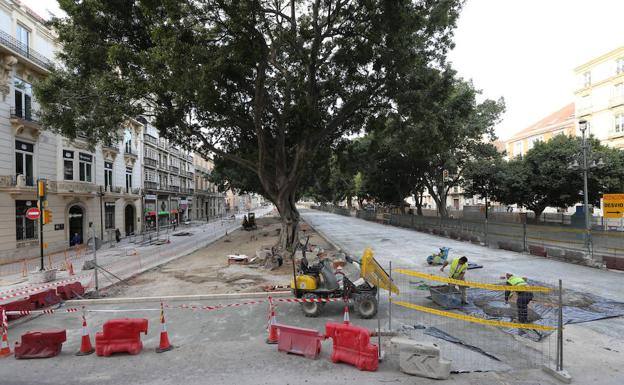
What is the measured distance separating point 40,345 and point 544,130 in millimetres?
57321

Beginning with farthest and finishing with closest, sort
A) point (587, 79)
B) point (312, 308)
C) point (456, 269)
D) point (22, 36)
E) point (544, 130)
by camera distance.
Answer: point (544, 130) → point (587, 79) → point (22, 36) → point (456, 269) → point (312, 308)

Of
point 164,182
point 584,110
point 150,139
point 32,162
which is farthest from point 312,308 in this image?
point 584,110

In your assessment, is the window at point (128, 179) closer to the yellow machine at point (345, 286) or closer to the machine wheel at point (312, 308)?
the yellow machine at point (345, 286)

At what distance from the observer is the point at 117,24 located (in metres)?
13.6

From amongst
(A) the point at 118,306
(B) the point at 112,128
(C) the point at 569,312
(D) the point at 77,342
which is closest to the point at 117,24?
(B) the point at 112,128

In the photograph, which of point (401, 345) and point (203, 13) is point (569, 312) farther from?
point (203, 13)

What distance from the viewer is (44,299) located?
10305 millimetres

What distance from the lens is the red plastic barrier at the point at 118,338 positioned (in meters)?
6.79

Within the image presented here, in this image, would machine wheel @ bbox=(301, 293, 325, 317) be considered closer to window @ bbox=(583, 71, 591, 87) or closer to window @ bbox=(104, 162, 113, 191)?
window @ bbox=(104, 162, 113, 191)

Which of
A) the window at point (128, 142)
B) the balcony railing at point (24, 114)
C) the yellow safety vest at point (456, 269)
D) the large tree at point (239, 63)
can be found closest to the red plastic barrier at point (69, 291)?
the large tree at point (239, 63)

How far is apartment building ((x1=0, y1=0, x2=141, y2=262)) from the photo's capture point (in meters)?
20.1

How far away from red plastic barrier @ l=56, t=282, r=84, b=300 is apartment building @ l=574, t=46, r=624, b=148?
47289 millimetres

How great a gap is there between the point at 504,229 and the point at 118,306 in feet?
78.0

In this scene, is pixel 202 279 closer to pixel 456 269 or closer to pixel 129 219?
pixel 456 269
